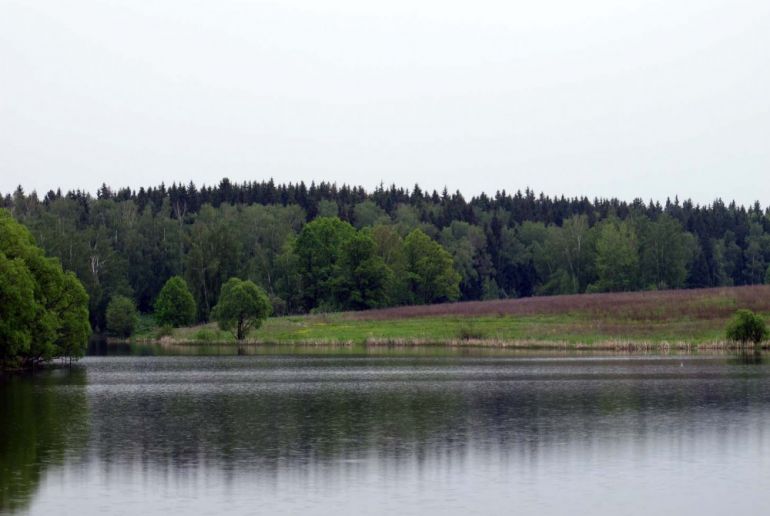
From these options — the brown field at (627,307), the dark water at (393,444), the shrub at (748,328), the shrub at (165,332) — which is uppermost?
the brown field at (627,307)

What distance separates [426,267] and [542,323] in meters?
66.9

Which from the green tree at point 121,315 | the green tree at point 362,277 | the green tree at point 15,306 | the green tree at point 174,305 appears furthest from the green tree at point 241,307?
the green tree at point 15,306

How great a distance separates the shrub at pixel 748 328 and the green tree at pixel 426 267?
3735 inches

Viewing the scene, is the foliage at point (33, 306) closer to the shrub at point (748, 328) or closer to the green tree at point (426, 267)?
the shrub at point (748, 328)

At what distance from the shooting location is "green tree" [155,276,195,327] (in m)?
161

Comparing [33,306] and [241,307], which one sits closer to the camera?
[33,306]

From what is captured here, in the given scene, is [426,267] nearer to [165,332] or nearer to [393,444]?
[165,332]

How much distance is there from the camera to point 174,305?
529 ft

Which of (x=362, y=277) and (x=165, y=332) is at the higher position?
(x=362, y=277)

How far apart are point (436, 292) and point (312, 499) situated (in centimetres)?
16631

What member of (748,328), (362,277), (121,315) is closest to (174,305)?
(121,315)

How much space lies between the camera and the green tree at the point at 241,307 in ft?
432

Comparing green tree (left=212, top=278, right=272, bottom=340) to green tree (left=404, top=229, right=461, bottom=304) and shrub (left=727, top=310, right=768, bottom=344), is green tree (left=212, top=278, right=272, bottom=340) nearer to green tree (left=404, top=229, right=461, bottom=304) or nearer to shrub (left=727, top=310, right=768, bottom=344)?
shrub (left=727, top=310, right=768, bottom=344)

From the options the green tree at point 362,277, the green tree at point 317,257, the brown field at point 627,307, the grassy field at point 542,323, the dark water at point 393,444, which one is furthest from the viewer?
the green tree at point 317,257
